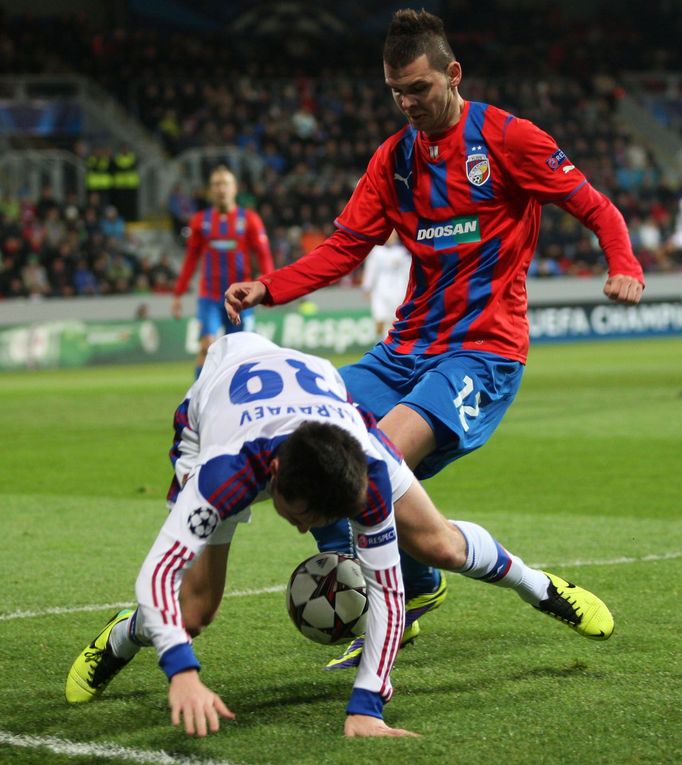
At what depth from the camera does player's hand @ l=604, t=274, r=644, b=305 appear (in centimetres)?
490

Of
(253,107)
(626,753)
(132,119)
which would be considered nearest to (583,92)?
(253,107)

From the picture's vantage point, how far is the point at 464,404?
5.02 metres

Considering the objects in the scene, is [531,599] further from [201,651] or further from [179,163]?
[179,163]

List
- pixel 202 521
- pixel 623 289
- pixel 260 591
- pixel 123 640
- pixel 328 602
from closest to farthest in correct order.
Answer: pixel 202 521
pixel 123 640
pixel 328 602
pixel 623 289
pixel 260 591

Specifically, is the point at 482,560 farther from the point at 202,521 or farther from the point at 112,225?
the point at 112,225

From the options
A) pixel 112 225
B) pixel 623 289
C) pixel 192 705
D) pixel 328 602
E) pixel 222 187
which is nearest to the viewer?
pixel 192 705

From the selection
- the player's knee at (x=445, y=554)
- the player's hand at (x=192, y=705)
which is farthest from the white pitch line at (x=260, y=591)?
the player's hand at (x=192, y=705)

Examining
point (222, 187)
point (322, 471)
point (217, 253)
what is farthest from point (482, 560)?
point (217, 253)

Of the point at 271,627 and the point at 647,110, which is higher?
the point at 647,110

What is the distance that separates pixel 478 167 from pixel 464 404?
0.96 meters

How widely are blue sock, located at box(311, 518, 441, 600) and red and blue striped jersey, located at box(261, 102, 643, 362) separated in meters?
0.78

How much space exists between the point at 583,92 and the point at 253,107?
979 centimetres

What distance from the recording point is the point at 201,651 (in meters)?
5.11

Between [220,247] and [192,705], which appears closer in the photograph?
[192,705]
